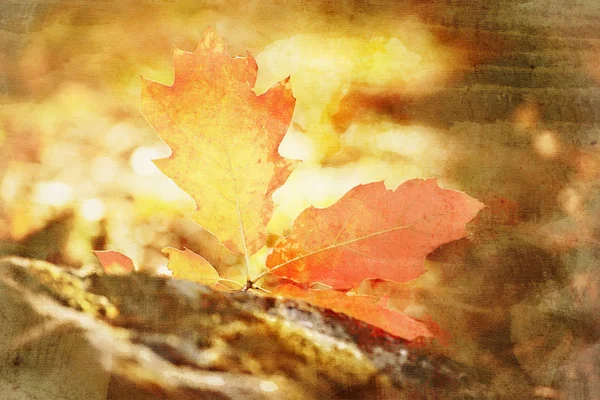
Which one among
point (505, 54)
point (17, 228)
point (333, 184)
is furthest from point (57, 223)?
point (505, 54)

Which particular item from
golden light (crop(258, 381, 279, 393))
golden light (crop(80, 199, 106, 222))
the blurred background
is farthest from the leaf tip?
golden light (crop(258, 381, 279, 393))

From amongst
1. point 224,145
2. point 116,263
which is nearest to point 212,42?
point 224,145

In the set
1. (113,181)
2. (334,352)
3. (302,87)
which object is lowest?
(334,352)

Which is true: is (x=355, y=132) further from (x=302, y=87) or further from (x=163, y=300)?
→ (x=163, y=300)

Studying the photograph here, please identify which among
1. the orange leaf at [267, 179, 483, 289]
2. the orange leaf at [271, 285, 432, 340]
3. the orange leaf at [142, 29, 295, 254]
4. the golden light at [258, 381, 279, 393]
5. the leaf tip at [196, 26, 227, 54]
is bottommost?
the golden light at [258, 381, 279, 393]

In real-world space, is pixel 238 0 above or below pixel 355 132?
above

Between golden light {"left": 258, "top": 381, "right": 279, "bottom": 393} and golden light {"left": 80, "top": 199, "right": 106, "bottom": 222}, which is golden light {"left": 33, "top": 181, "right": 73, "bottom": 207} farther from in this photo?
golden light {"left": 258, "top": 381, "right": 279, "bottom": 393}
